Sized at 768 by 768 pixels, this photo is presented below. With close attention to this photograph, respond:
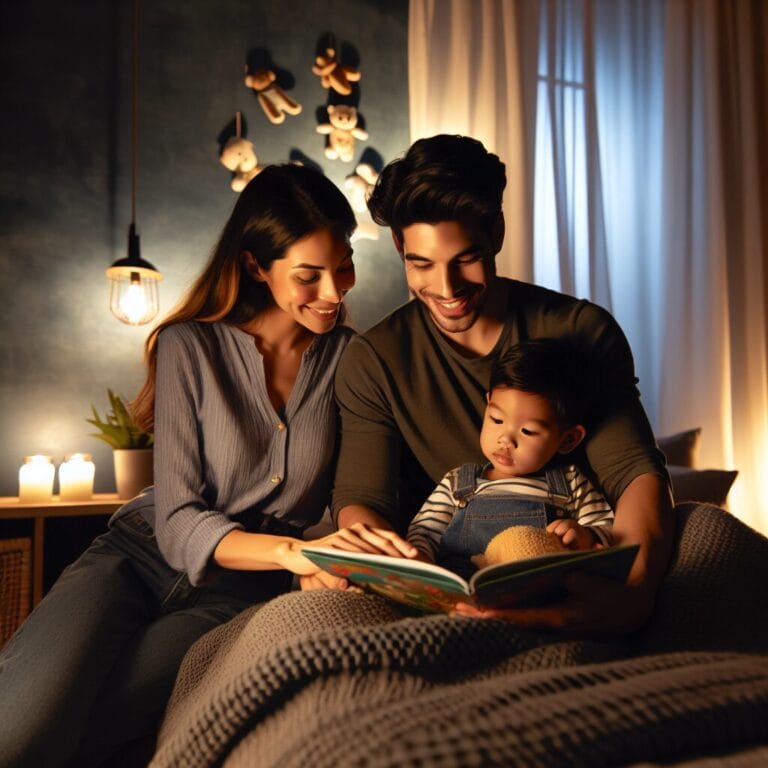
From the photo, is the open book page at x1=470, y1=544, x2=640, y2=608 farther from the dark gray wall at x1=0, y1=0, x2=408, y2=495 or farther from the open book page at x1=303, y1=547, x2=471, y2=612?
the dark gray wall at x1=0, y1=0, x2=408, y2=495

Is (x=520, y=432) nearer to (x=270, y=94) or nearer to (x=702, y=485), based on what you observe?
(x=702, y=485)

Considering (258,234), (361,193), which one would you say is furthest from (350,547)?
(361,193)

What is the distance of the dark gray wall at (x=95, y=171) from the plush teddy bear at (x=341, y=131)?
167 mm

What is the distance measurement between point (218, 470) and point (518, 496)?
59cm

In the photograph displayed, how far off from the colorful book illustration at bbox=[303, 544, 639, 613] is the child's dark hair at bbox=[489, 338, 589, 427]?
0.41 metres

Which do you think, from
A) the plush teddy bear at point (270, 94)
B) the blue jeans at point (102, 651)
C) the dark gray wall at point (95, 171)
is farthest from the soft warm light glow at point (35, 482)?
the plush teddy bear at point (270, 94)

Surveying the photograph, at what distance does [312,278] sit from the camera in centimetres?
162

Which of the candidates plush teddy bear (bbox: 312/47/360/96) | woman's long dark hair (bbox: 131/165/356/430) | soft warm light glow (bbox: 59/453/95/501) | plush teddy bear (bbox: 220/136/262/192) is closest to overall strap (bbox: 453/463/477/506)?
woman's long dark hair (bbox: 131/165/356/430)

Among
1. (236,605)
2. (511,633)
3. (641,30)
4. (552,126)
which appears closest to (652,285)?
(552,126)

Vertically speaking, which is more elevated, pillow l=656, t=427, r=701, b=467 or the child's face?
the child's face

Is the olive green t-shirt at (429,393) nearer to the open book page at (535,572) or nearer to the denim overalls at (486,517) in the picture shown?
the denim overalls at (486,517)

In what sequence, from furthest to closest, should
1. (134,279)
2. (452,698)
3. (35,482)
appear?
(134,279) → (35,482) → (452,698)

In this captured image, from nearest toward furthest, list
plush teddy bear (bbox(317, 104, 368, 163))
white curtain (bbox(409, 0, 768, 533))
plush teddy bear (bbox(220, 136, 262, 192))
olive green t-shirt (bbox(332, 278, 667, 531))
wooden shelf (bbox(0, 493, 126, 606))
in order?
olive green t-shirt (bbox(332, 278, 667, 531)) → wooden shelf (bbox(0, 493, 126, 606)) → plush teddy bear (bbox(220, 136, 262, 192)) → plush teddy bear (bbox(317, 104, 368, 163)) → white curtain (bbox(409, 0, 768, 533))

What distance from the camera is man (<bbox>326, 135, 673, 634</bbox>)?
149 centimetres
